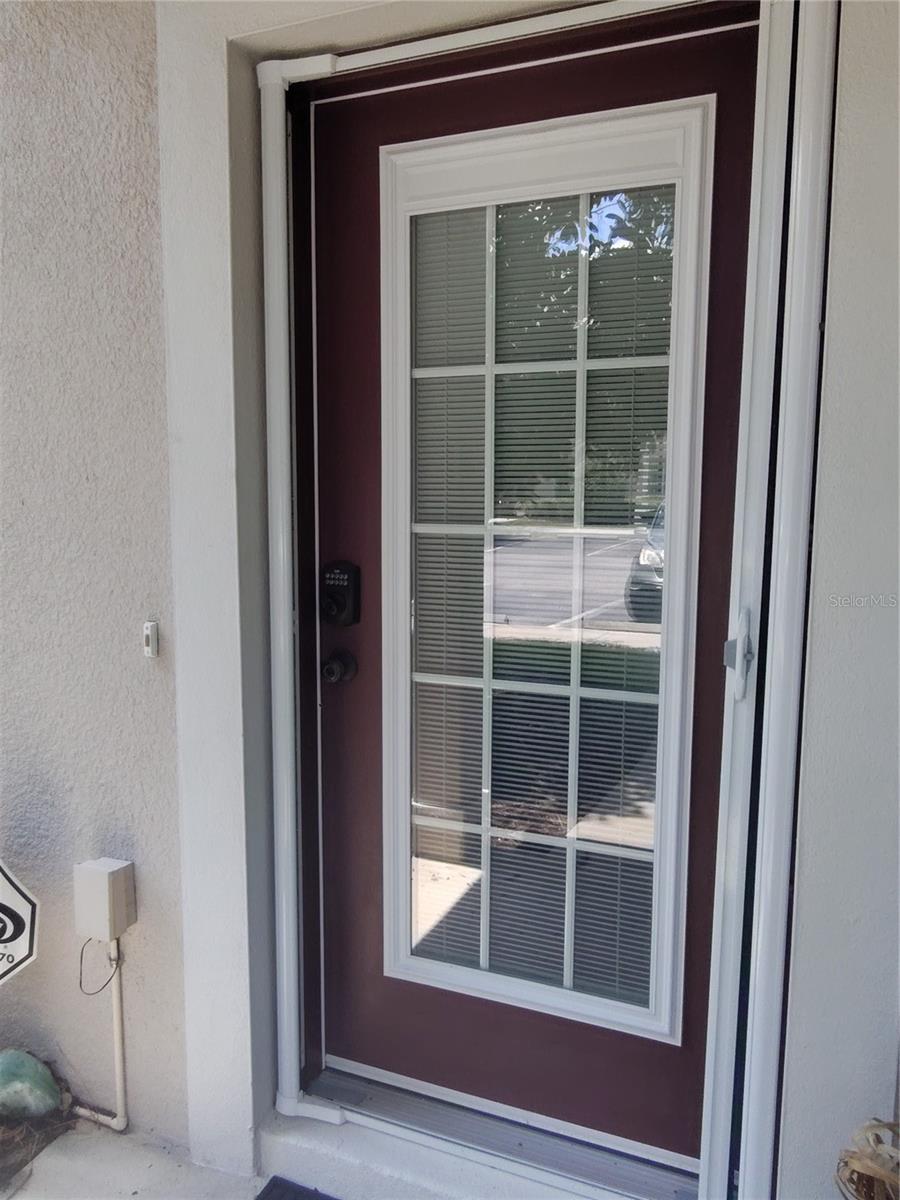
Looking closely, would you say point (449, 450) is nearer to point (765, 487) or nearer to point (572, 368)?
point (572, 368)

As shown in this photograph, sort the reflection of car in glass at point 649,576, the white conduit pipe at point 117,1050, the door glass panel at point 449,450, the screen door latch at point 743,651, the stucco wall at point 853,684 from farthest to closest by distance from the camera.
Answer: the white conduit pipe at point 117,1050 < the door glass panel at point 449,450 < the reflection of car in glass at point 649,576 < the screen door latch at point 743,651 < the stucco wall at point 853,684

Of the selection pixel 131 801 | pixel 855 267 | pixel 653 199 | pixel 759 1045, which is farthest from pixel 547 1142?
pixel 653 199

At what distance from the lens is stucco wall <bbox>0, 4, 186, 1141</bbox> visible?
1.52m

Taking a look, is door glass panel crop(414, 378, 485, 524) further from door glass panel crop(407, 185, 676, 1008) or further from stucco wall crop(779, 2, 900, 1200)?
stucco wall crop(779, 2, 900, 1200)

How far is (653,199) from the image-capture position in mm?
1369

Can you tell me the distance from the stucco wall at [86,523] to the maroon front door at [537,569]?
37cm

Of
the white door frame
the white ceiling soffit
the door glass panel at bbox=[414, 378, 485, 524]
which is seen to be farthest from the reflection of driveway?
the white ceiling soffit

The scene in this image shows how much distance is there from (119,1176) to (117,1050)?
0.24m

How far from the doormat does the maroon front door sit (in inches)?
10.5

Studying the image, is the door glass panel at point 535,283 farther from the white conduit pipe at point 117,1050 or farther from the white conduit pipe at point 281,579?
the white conduit pipe at point 117,1050

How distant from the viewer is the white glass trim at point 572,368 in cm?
135

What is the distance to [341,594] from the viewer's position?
164 centimetres

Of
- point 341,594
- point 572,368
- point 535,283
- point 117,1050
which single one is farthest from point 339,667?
point 117,1050

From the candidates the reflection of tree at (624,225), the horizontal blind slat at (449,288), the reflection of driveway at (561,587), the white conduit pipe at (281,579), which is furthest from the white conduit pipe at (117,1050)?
the reflection of tree at (624,225)
